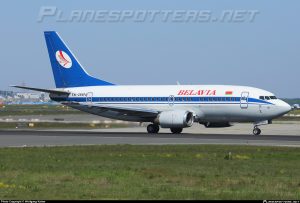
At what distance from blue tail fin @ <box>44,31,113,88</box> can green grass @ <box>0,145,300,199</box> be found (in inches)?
1067

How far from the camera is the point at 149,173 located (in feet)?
79.7

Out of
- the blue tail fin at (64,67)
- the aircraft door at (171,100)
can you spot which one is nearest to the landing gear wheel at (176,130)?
the aircraft door at (171,100)

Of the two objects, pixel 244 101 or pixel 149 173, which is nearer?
pixel 149 173

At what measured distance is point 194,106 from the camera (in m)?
56.6

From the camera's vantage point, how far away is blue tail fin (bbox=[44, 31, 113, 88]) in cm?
6306

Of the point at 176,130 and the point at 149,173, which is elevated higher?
the point at 176,130

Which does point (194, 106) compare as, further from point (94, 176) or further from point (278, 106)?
point (94, 176)

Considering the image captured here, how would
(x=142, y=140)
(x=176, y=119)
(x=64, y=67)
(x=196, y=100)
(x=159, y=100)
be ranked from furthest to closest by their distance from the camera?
(x=64, y=67) → (x=159, y=100) → (x=196, y=100) → (x=176, y=119) → (x=142, y=140)

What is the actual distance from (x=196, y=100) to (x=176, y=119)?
2800 millimetres

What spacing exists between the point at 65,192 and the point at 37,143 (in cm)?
2359

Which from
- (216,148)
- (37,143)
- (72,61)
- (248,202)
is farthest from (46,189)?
(72,61)

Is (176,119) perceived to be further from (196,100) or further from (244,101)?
(244,101)

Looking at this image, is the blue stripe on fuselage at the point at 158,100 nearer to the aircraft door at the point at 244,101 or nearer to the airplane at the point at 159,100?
the airplane at the point at 159,100

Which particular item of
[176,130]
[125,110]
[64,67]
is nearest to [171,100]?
[176,130]
